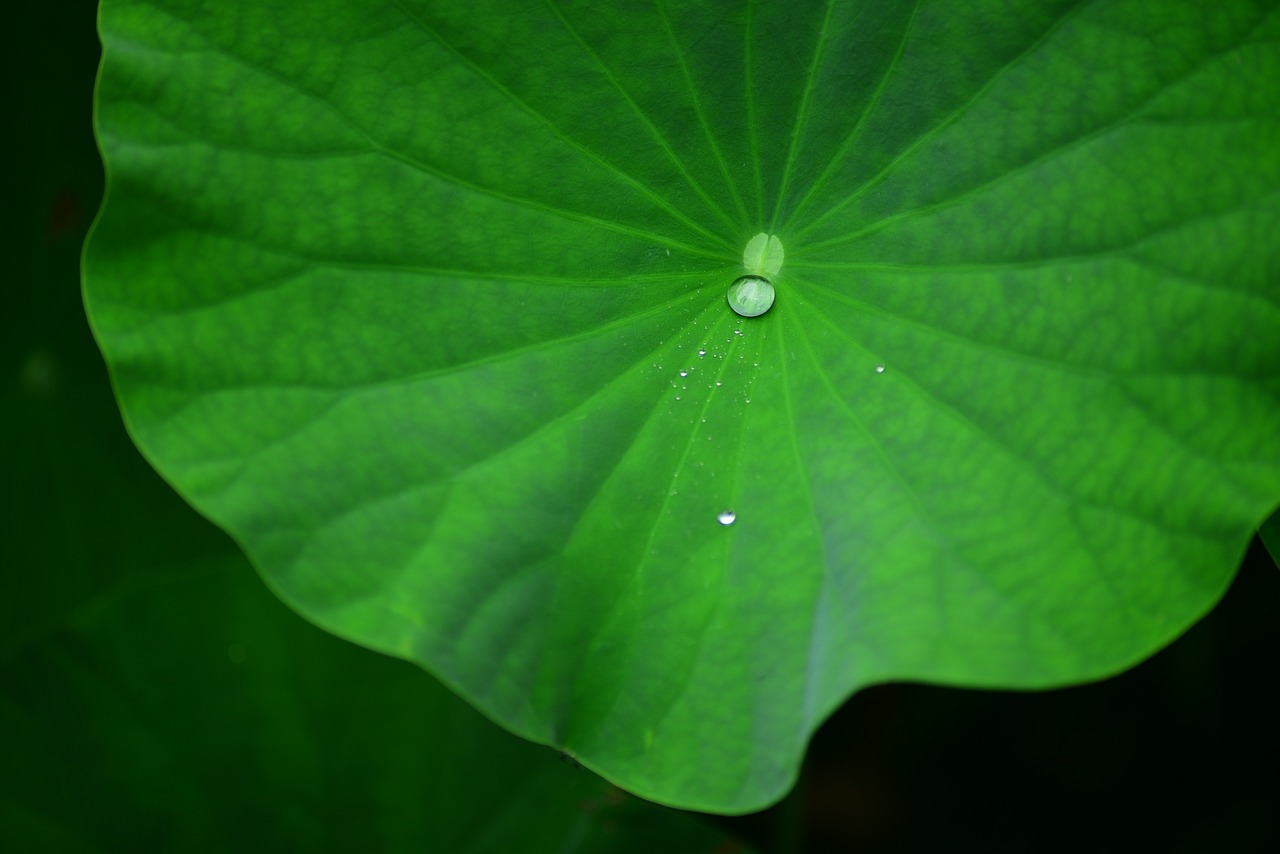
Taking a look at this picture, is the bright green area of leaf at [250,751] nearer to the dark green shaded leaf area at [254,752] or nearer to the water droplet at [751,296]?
the dark green shaded leaf area at [254,752]

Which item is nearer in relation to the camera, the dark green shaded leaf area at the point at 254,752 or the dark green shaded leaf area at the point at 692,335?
the dark green shaded leaf area at the point at 692,335

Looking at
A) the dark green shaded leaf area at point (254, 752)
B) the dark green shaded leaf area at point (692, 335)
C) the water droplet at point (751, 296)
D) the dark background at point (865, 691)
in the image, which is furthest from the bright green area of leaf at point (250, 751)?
the water droplet at point (751, 296)

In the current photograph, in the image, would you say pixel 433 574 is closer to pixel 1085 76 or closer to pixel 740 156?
pixel 740 156

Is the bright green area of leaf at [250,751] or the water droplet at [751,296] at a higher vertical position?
the water droplet at [751,296]

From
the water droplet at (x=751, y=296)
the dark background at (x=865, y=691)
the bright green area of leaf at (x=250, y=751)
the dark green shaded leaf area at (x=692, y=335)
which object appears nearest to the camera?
the dark green shaded leaf area at (x=692, y=335)

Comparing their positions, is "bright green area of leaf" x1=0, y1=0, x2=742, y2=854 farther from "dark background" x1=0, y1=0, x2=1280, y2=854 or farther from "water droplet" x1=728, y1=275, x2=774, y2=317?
"water droplet" x1=728, y1=275, x2=774, y2=317

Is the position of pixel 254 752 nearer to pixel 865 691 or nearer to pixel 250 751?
pixel 250 751
